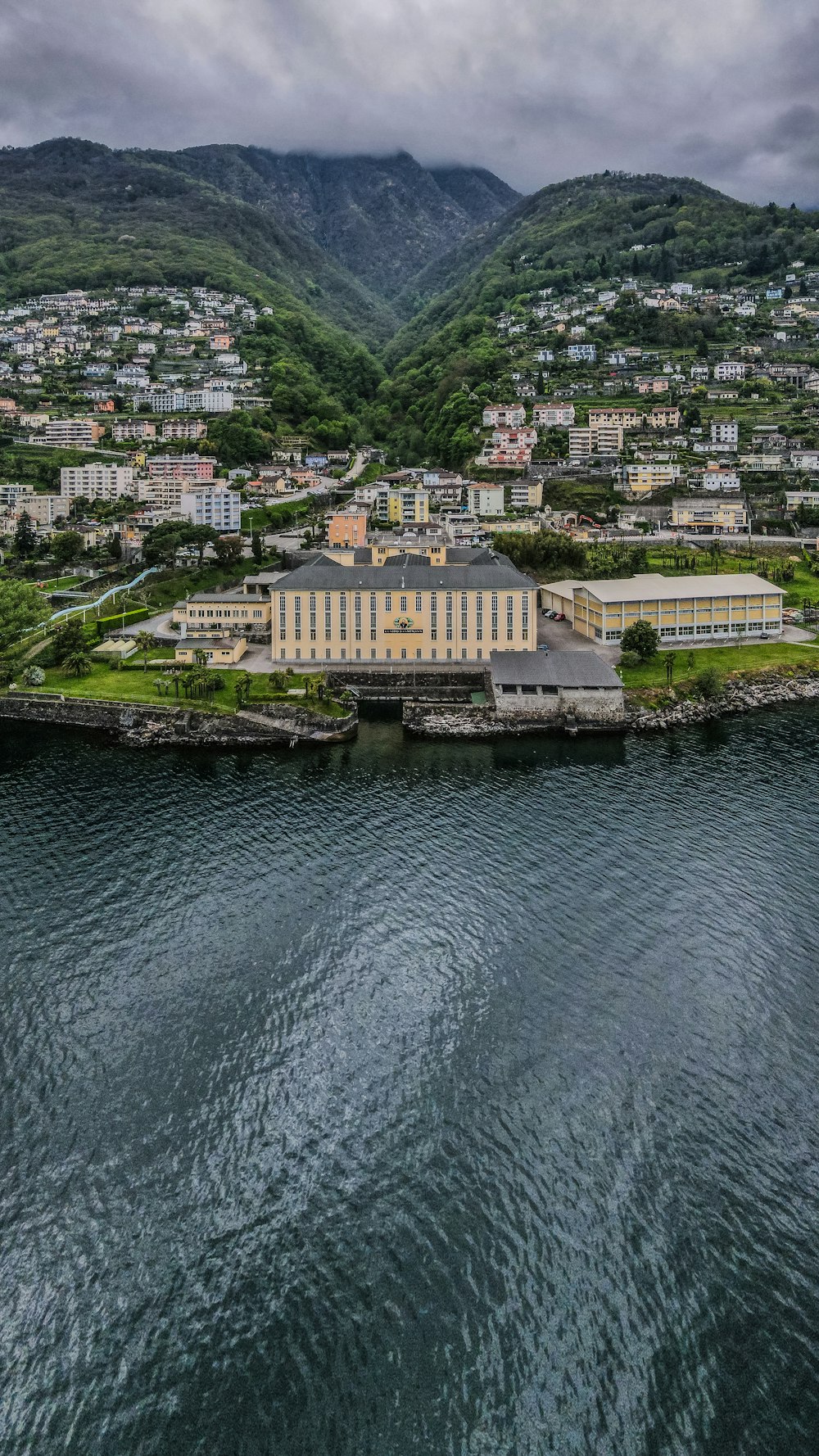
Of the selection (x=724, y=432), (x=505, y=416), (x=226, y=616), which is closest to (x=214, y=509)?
(x=226, y=616)

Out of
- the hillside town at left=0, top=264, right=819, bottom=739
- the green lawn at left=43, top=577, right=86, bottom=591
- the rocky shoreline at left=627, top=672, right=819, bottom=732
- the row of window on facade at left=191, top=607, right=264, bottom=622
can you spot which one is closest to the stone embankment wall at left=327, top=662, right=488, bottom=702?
the hillside town at left=0, top=264, right=819, bottom=739

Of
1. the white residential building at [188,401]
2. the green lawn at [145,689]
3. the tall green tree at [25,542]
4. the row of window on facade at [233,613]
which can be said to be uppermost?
the white residential building at [188,401]

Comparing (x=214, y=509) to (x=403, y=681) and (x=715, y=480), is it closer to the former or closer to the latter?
(x=403, y=681)

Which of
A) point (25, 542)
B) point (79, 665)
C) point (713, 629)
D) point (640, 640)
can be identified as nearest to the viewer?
point (79, 665)

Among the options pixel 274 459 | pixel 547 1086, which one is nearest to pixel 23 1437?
pixel 547 1086

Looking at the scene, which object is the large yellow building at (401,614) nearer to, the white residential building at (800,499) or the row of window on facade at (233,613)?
the row of window on facade at (233,613)

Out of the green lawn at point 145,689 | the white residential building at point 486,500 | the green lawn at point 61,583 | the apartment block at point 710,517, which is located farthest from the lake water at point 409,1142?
the white residential building at point 486,500
